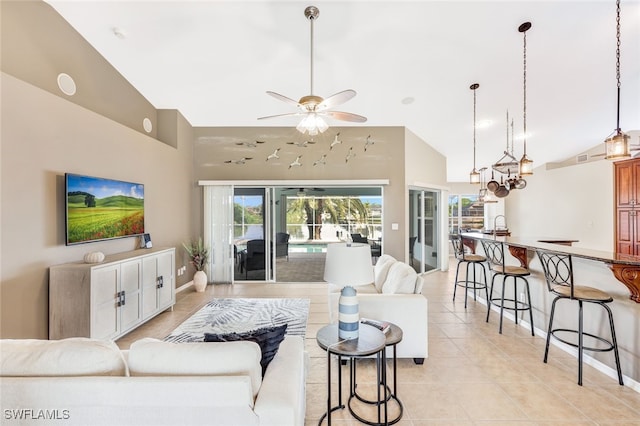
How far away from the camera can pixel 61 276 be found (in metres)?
2.91

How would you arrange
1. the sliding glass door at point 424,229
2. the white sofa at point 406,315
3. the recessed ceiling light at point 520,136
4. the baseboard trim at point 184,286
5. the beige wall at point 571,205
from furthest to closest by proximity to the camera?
the sliding glass door at point 424,229, the beige wall at point 571,205, the recessed ceiling light at point 520,136, the baseboard trim at point 184,286, the white sofa at point 406,315

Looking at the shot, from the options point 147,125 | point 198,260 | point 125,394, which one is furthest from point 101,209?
point 125,394

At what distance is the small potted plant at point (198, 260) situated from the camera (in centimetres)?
539

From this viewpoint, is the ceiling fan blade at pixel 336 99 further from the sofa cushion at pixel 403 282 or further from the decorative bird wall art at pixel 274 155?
the decorative bird wall art at pixel 274 155

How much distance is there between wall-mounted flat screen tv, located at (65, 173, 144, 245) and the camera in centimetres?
314

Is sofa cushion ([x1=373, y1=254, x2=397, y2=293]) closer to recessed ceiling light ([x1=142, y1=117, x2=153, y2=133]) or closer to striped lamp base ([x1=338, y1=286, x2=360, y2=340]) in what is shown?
striped lamp base ([x1=338, y1=286, x2=360, y2=340])

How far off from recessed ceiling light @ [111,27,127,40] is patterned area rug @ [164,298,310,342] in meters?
3.78

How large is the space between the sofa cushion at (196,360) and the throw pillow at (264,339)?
0.19 m

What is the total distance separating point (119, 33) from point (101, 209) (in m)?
2.19

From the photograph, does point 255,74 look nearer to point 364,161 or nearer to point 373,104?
point 373,104

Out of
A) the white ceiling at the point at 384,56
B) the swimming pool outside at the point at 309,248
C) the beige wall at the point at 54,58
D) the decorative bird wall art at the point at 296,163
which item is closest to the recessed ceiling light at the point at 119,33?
the white ceiling at the point at 384,56

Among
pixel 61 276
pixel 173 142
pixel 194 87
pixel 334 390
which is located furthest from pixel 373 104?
pixel 61 276

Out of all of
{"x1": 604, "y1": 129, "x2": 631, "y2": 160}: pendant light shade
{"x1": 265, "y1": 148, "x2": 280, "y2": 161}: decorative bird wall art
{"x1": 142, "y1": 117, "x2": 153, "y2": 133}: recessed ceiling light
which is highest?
{"x1": 142, "y1": 117, "x2": 153, "y2": 133}: recessed ceiling light

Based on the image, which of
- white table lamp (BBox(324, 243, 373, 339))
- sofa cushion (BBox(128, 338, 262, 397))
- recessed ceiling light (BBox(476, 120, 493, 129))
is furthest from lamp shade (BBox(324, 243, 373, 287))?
recessed ceiling light (BBox(476, 120, 493, 129))
